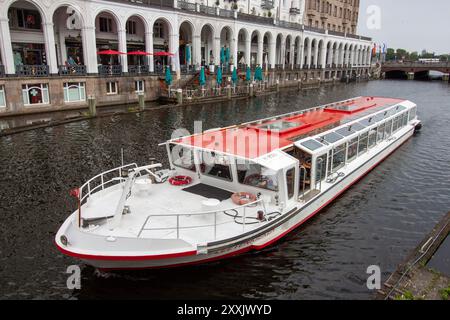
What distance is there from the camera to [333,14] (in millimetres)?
91688

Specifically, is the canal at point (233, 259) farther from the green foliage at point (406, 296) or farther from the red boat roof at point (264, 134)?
the red boat roof at point (264, 134)

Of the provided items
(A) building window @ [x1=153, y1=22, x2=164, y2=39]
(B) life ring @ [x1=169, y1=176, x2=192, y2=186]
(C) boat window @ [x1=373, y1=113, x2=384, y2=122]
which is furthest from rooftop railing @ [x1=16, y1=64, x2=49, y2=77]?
(C) boat window @ [x1=373, y1=113, x2=384, y2=122]

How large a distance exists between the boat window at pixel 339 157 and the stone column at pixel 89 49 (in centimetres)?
2995

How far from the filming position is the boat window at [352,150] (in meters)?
17.9

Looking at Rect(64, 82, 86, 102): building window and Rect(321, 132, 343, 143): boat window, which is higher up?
Rect(64, 82, 86, 102): building window

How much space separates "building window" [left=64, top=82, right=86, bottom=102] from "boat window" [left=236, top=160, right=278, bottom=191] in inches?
1142

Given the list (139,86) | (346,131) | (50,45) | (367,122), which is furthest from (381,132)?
(50,45)

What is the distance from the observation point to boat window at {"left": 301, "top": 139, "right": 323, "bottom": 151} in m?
14.2

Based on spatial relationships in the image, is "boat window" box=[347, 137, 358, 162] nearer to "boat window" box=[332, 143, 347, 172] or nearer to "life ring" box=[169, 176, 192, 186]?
"boat window" box=[332, 143, 347, 172]

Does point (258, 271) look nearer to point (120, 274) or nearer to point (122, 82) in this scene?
point (120, 274)

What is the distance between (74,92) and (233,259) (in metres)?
31.2

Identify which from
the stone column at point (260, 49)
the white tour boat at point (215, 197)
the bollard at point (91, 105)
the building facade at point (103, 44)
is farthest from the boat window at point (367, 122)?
the stone column at point (260, 49)

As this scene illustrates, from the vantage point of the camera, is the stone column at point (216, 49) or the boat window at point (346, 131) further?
the stone column at point (216, 49)
